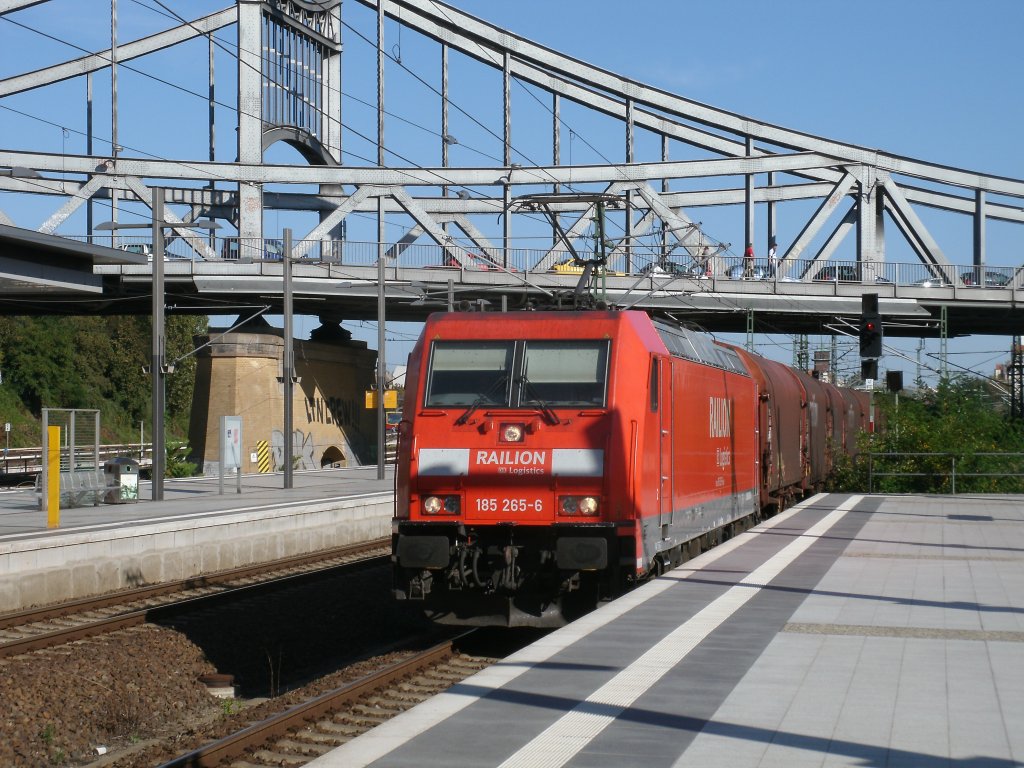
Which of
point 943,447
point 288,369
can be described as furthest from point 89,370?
point 943,447

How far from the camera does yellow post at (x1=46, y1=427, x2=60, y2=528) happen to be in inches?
728

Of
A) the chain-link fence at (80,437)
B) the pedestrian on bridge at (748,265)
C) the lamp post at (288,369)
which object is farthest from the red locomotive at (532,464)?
the pedestrian on bridge at (748,265)

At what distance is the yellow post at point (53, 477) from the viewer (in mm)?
18500

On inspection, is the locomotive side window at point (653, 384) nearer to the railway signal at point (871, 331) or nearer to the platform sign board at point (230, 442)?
the railway signal at point (871, 331)

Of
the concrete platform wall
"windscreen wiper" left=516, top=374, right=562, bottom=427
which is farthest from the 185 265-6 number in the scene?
the concrete platform wall

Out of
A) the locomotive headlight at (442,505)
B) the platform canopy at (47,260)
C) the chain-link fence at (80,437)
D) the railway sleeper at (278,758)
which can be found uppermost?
the platform canopy at (47,260)

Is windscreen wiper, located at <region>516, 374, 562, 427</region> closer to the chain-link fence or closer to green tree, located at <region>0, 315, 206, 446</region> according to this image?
the chain-link fence

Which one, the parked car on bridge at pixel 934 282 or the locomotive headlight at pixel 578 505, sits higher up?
the parked car on bridge at pixel 934 282

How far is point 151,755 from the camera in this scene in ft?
29.8

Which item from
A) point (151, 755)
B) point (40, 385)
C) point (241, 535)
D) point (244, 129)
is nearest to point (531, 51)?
point (244, 129)

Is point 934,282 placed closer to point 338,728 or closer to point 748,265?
point 748,265

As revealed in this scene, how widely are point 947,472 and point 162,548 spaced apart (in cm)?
1925

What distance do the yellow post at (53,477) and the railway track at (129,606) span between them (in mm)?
2510

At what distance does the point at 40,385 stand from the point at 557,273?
34484 millimetres
